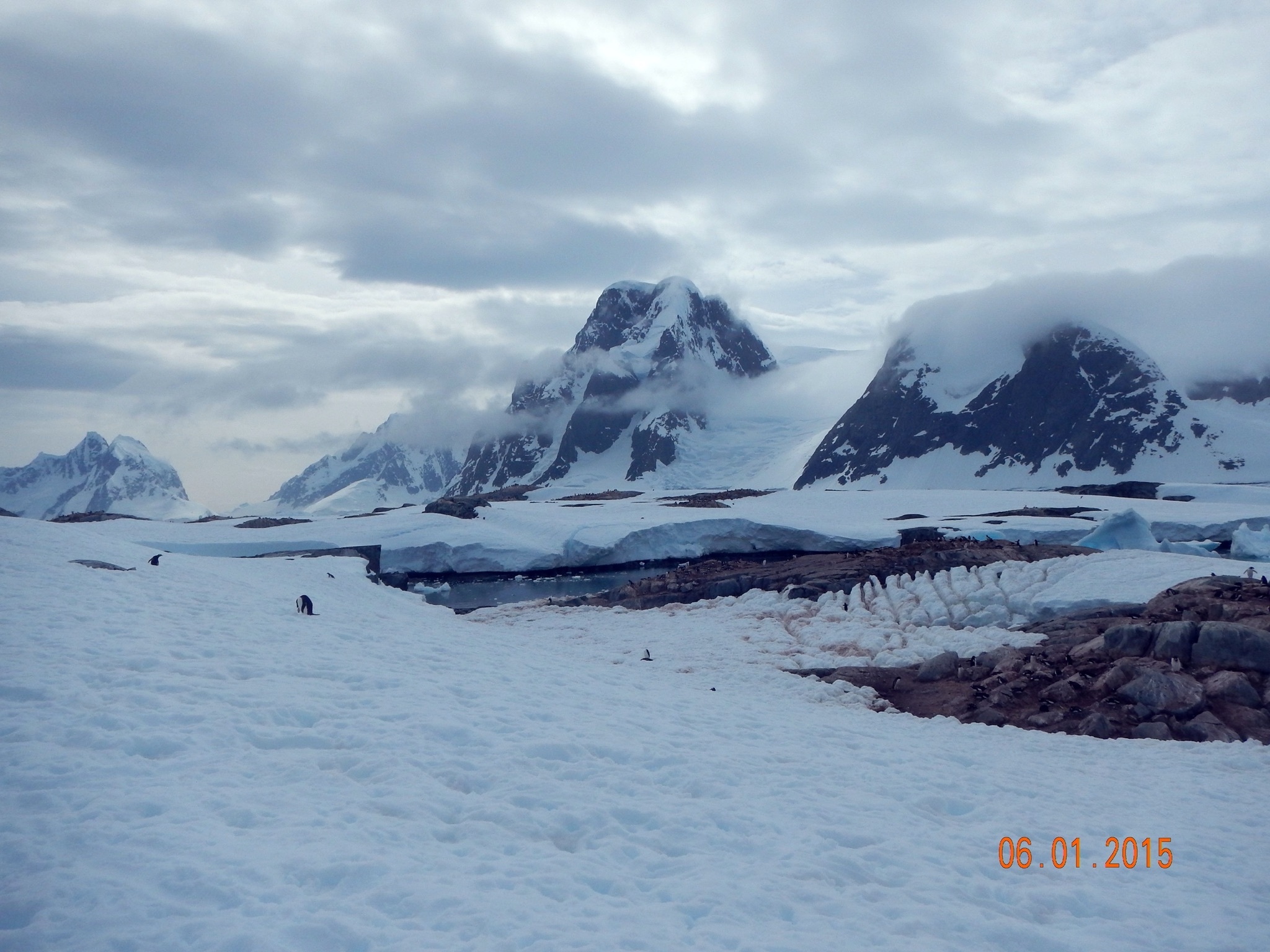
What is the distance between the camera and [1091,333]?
486ft

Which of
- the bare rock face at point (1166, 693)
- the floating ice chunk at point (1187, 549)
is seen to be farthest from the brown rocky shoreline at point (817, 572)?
the bare rock face at point (1166, 693)

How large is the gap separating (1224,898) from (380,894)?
607 cm

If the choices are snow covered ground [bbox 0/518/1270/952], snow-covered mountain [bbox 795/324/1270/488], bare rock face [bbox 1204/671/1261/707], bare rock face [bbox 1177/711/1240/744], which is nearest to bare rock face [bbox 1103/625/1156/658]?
bare rock face [bbox 1204/671/1261/707]

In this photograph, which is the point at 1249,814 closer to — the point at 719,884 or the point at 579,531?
the point at 719,884

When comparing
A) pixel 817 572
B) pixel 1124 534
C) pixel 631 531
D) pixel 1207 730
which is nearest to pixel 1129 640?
pixel 1207 730

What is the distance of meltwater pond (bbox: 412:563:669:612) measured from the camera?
1278 inches

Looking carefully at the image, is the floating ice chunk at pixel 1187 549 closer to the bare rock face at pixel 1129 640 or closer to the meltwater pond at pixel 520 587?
the bare rock face at pixel 1129 640

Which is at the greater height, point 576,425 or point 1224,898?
point 576,425

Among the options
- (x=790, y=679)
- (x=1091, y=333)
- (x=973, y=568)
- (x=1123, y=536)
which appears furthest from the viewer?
(x=1091, y=333)

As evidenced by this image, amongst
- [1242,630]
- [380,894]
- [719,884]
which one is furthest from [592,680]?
[1242,630]

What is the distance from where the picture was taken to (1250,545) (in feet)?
95.6

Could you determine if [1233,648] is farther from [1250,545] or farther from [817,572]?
[1250,545]

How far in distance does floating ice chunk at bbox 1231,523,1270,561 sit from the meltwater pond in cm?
2316

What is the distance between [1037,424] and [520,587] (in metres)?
129
